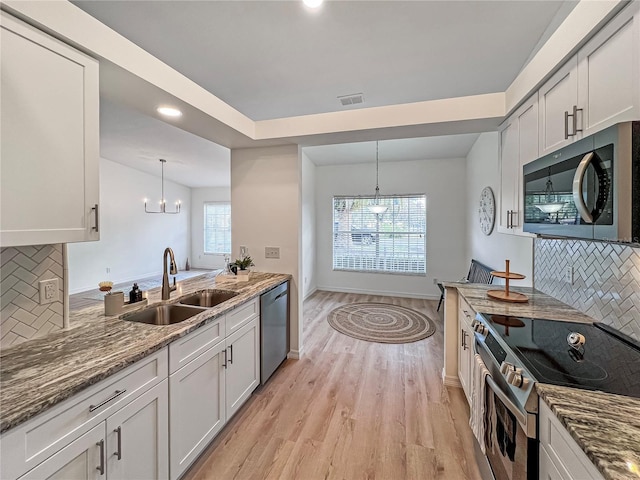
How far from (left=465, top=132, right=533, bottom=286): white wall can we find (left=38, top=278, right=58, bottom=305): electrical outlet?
11.4ft

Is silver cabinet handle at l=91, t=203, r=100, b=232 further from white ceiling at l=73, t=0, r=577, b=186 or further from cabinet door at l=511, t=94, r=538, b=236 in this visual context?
cabinet door at l=511, t=94, r=538, b=236

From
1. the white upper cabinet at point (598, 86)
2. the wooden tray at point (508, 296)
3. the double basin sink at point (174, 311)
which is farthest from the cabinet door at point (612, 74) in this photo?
the double basin sink at point (174, 311)

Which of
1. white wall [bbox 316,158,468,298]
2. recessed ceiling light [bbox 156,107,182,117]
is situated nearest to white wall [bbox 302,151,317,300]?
white wall [bbox 316,158,468,298]

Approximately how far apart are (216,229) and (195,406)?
8.54 metres

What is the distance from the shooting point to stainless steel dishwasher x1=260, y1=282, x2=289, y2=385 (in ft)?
8.39

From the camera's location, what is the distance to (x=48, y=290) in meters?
1.48

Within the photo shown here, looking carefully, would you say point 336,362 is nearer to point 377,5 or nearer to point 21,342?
point 21,342

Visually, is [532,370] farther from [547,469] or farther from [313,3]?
[313,3]

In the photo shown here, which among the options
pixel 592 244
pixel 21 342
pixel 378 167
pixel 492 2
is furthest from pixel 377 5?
pixel 378 167

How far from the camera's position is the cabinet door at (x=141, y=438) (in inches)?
47.7

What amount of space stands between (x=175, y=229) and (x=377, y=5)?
29.7 feet

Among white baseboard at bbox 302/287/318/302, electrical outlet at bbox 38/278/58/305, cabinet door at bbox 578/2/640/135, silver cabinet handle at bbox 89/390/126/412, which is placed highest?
cabinet door at bbox 578/2/640/135

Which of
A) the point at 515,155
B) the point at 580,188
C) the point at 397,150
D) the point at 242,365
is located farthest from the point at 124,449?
the point at 397,150

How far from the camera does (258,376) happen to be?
2.50m
